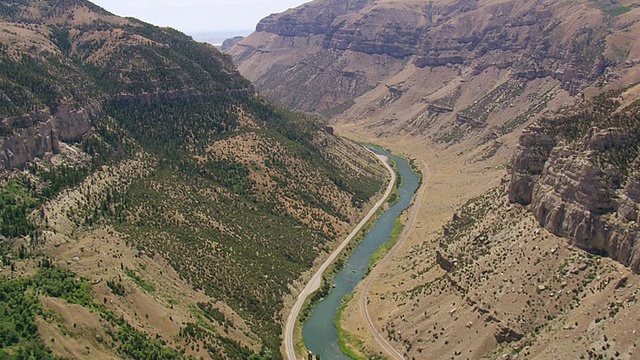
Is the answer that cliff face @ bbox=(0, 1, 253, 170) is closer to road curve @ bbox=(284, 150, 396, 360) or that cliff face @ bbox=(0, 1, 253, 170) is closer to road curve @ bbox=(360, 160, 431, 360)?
road curve @ bbox=(284, 150, 396, 360)

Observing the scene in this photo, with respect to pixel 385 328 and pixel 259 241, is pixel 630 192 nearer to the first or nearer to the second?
pixel 385 328

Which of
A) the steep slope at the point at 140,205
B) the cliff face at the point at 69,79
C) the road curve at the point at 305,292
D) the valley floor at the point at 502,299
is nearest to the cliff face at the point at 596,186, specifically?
the valley floor at the point at 502,299

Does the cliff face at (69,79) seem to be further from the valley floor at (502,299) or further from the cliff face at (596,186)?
the cliff face at (596,186)

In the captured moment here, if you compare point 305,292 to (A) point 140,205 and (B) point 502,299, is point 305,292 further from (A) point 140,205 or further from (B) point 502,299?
(B) point 502,299

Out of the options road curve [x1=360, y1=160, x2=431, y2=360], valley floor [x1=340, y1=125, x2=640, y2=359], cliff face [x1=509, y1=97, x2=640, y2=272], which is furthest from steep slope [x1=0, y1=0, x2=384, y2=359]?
cliff face [x1=509, y1=97, x2=640, y2=272]

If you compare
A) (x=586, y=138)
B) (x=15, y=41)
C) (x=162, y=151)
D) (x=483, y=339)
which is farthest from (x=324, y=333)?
(x=15, y=41)

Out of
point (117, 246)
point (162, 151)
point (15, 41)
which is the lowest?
point (117, 246)

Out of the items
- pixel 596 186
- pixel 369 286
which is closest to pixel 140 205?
pixel 369 286
